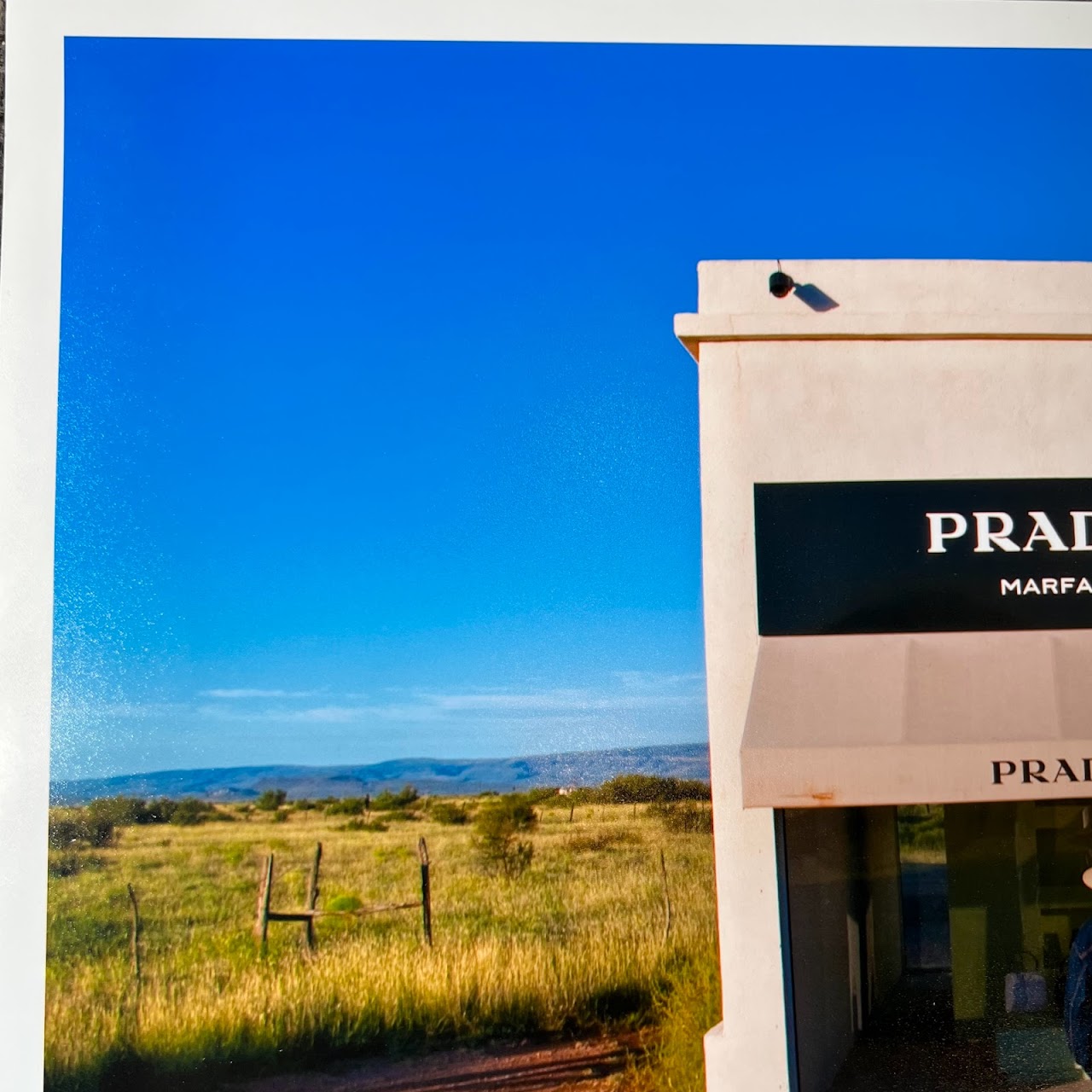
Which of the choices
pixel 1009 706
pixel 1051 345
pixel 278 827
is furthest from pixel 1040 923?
pixel 278 827

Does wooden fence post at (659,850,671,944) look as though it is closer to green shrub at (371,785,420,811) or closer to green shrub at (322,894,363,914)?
green shrub at (371,785,420,811)

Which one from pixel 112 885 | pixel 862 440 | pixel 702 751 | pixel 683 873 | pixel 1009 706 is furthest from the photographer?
pixel 683 873

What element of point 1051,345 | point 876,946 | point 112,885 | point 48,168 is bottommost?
point 876,946

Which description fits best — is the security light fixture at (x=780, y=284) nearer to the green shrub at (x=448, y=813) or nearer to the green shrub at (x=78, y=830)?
the green shrub at (x=78, y=830)

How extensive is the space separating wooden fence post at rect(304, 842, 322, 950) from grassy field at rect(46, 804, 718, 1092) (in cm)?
7

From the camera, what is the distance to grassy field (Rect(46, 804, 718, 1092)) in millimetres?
7613

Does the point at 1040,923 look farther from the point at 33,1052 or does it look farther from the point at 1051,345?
the point at 33,1052

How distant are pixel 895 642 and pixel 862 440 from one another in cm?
112

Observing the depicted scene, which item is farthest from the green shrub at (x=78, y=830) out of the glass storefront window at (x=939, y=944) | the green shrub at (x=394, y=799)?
the glass storefront window at (x=939, y=944)

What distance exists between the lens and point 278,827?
9.38 metres

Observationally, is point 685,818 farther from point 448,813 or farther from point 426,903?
point 426,903

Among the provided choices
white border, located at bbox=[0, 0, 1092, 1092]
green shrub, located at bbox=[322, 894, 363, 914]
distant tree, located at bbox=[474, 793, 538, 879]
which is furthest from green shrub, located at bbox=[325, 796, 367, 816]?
white border, located at bbox=[0, 0, 1092, 1092]

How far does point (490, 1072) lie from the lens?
8086 mm

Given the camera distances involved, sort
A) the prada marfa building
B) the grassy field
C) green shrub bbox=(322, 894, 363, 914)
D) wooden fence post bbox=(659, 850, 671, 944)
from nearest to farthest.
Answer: the prada marfa building < the grassy field < wooden fence post bbox=(659, 850, 671, 944) < green shrub bbox=(322, 894, 363, 914)
